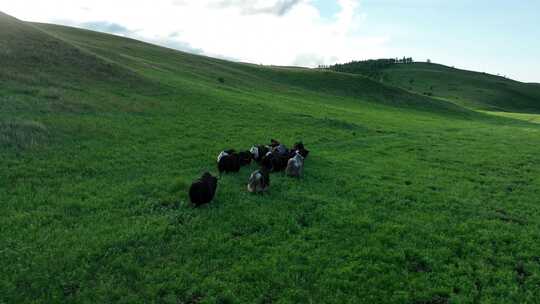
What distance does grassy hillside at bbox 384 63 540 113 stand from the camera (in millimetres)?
133212

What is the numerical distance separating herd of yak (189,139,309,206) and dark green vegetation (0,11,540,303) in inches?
22.5

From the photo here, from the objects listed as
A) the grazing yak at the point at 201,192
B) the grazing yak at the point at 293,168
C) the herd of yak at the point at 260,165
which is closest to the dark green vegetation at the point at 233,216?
the grazing yak at the point at 201,192

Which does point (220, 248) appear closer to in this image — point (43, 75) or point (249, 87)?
point (43, 75)

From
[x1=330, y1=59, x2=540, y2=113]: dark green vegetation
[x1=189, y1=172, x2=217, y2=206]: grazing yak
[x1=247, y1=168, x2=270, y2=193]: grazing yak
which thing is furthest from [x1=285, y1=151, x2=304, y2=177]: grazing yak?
[x1=330, y1=59, x2=540, y2=113]: dark green vegetation

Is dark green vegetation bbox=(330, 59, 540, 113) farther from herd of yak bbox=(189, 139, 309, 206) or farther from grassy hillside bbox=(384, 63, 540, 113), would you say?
herd of yak bbox=(189, 139, 309, 206)

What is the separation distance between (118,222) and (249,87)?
→ 1780 inches

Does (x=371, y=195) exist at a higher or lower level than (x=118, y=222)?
higher

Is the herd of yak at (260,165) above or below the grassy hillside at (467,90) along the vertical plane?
below

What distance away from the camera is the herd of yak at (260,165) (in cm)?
1308

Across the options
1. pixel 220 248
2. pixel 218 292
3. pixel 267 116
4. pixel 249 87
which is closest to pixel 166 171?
pixel 220 248

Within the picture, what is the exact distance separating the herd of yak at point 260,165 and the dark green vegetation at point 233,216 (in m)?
0.57

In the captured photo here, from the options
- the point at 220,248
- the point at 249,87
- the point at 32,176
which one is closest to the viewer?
the point at 220,248

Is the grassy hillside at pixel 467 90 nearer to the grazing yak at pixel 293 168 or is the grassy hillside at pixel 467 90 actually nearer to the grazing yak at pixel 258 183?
the grazing yak at pixel 293 168

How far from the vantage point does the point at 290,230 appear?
11.9m
